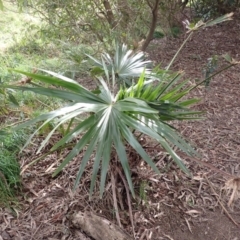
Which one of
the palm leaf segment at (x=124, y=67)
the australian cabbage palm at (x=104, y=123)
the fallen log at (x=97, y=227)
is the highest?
the palm leaf segment at (x=124, y=67)

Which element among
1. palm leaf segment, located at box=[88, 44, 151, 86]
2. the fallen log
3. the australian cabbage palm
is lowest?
the fallen log

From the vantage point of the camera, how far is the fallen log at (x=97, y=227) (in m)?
1.73

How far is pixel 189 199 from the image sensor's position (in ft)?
7.08

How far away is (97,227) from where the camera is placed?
178 centimetres

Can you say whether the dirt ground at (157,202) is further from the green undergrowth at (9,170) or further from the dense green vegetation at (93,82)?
the dense green vegetation at (93,82)

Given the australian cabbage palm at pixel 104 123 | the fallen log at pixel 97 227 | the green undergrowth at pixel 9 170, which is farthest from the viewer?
the green undergrowth at pixel 9 170

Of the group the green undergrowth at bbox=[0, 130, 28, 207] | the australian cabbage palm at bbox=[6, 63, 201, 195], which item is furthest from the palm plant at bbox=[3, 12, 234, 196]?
the green undergrowth at bbox=[0, 130, 28, 207]

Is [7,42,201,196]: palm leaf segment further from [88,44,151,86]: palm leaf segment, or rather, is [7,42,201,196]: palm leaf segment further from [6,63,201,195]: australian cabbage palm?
[88,44,151,86]: palm leaf segment

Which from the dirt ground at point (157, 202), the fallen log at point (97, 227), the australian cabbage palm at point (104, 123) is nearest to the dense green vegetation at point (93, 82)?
the australian cabbage palm at point (104, 123)

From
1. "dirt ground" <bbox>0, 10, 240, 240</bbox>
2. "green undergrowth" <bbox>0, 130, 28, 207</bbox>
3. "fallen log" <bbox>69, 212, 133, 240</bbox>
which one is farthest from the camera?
"green undergrowth" <bbox>0, 130, 28, 207</bbox>

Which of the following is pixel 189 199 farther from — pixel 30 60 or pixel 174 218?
pixel 30 60

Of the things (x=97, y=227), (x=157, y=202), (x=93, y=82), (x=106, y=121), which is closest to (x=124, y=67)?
(x=106, y=121)

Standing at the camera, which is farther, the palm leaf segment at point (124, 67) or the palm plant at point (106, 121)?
the palm leaf segment at point (124, 67)

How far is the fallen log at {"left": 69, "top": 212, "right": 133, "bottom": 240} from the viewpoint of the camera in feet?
5.67
